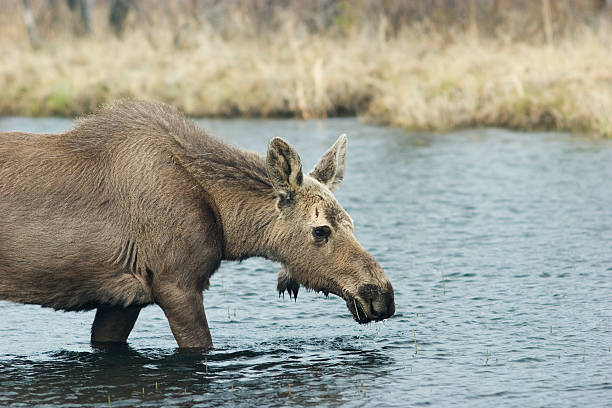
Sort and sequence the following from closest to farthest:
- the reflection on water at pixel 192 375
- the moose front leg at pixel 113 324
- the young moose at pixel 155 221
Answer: the reflection on water at pixel 192 375
the young moose at pixel 155 221
the moose front leg at pixel 113 324

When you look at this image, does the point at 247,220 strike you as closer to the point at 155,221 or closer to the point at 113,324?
the point at 155,221

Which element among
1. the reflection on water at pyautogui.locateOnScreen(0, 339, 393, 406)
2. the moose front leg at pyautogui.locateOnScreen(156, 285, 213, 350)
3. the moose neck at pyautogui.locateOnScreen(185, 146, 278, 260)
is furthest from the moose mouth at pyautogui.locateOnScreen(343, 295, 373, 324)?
the moose front leg at pyautogui.locateOnScreen(156, 285, 213, 350)

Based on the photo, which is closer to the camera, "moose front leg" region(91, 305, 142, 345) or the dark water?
the dark water

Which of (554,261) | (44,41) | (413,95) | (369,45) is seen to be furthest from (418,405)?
(44,41)

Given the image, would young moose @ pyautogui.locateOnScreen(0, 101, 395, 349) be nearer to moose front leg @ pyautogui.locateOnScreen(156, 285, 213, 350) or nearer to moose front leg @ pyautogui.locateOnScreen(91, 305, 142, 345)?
moose front leg @ pyautogui.locateOnScreen(156, 285, 213, 350)

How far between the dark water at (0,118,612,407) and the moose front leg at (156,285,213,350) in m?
0.20

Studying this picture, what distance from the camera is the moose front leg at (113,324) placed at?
8602mm

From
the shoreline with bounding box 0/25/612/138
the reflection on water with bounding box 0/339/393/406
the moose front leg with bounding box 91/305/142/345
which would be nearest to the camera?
the reflection on water with bounding box 0/339/393/406

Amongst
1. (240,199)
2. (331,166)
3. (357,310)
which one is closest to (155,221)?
(240,199)

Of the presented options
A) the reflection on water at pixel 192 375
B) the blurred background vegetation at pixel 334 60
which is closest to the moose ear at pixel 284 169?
the reflection on water at pixel 192 375

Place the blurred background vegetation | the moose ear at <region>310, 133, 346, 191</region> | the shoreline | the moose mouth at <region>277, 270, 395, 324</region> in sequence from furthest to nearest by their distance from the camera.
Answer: the blurred background vegetation, the shoreline, the moose ear at <region>310, 133, 346, 191</region>, the moose mouth at <region>277, 270, 395, 324</region>

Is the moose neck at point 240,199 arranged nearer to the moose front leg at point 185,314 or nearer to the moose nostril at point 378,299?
A: the moose front leg at point 185,314

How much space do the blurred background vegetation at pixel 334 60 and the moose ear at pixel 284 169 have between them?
1264cm

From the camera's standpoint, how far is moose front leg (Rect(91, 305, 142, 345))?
8.60 meters
